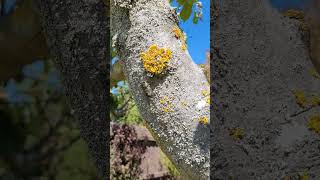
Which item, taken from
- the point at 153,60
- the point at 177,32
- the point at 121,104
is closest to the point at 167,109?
the point at 153,60

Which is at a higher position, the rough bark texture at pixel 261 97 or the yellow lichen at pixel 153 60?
the yellow lichen at pixel 153 60

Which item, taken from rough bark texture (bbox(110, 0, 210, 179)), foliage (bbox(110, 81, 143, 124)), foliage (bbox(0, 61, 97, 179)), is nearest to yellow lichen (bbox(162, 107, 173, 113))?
rough bark texture (bbox(110, 0, 210, 179))

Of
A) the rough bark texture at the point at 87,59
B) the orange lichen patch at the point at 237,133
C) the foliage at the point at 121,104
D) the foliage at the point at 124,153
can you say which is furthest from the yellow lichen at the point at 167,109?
the foliage at the point at 121,104

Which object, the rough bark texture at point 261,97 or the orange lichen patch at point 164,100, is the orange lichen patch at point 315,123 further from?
the orange lichen patch at point 164,100

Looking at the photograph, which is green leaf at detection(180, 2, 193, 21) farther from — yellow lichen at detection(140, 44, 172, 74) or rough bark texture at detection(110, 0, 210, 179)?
yellow lichen at detection(140, 44, 172, 74)

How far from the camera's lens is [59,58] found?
100 centimetres

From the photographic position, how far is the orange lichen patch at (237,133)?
865 millimetres

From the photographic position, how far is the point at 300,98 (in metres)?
0.85

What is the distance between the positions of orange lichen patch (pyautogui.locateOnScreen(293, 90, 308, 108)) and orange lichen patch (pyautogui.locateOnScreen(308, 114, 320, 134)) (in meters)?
0.03

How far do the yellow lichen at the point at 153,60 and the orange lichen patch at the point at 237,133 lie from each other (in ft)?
1.29

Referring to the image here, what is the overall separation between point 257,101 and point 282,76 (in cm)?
7

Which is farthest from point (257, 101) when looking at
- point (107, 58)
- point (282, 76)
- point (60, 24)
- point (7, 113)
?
point (7, 113)

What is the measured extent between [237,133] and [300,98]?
133 mm

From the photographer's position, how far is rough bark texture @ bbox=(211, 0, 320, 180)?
0.83 meters
